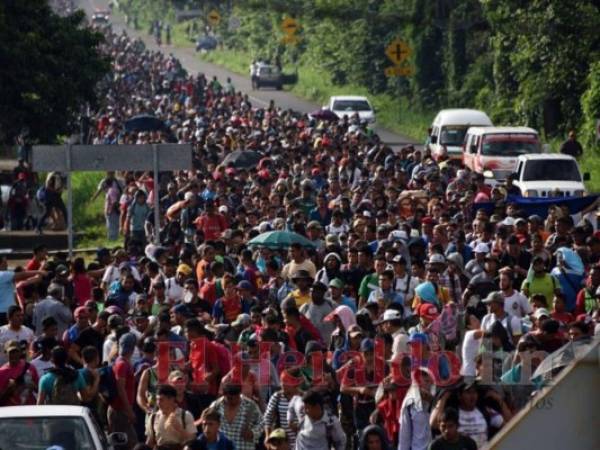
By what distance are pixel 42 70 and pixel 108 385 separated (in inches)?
1032

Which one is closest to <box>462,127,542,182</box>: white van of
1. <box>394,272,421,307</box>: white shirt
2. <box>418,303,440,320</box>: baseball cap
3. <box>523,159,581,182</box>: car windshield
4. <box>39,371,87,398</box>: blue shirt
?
<box>523,159,581,182</box>: car windshield

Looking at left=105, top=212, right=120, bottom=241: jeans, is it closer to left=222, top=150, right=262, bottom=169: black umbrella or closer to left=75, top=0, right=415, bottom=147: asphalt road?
left=222, top=150, right=262, bottom=169: black umbrella

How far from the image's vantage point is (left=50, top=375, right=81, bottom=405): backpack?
1531cm

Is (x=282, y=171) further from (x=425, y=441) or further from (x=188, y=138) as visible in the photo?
(x=425, y=441)

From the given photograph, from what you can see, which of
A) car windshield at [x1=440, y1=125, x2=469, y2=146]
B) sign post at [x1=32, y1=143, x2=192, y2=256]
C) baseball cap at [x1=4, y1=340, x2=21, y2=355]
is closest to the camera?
baseball cap at [x1=4, y1=340, x2=21, y2=355]

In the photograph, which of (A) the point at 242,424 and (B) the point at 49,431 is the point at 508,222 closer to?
(A) the point at 242,424

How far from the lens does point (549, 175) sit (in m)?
32.8

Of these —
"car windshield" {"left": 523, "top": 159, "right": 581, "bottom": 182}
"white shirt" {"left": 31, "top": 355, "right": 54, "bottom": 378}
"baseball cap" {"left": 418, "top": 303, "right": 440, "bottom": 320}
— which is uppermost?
"car windshield" {"left": 523, "top": 159, "right": 581, "bottom": 182}

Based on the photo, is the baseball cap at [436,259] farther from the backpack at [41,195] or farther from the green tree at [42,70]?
the green tree at [42,70]

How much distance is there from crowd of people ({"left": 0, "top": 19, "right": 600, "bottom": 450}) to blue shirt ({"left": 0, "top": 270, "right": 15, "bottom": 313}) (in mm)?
22

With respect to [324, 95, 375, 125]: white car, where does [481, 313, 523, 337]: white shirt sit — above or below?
below

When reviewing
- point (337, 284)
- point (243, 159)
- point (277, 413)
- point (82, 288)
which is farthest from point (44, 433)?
point (243, 159)

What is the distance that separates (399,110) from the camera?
69312mm

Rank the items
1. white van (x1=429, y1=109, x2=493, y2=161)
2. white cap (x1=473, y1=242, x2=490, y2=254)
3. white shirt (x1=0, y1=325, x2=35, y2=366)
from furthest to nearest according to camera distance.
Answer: white van (x1=429, y1=109, x2=493, y2=161) < white cap (x1=473, y1=242, x2=490, y2=254) < white shirt (x1=0, y1=325, x2=35, y2=366)
